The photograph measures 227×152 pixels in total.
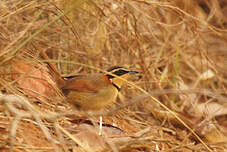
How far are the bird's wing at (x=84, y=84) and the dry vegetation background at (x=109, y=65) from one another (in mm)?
170

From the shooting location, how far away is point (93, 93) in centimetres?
398

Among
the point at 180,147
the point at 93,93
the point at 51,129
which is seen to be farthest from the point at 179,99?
the point at 51,129

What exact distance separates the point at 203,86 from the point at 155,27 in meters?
1.22

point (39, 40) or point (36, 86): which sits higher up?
point (39, 40)

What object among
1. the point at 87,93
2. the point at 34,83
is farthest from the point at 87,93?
the point at 34,83

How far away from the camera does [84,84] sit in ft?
13.0

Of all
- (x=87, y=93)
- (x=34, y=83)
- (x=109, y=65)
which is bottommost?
(x=87, y=93)

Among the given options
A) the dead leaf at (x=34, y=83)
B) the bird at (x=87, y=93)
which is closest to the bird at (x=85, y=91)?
the bird at (x=87, y=93)

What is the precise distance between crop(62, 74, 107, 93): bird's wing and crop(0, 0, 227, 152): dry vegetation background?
0.56ft

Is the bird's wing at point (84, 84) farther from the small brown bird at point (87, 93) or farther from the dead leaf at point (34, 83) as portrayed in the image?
the dead leaf at point (34, 83)

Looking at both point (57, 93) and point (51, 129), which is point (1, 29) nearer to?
point (57, 93)

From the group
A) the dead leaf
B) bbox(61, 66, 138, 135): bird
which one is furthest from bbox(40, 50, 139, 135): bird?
the dead leaf

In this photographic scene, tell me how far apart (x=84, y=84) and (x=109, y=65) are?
118cm

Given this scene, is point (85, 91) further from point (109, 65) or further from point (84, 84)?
point (109, 65)
